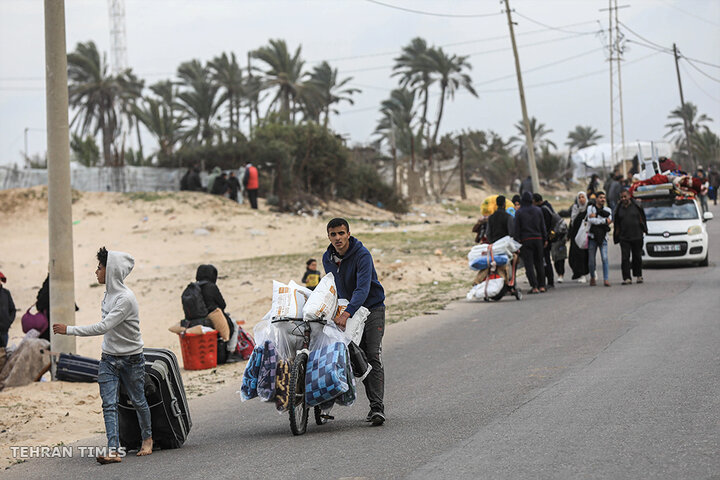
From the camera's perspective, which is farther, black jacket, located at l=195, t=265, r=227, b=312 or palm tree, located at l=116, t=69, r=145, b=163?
palm tree, located at l=116, t=69, r=145, b=163

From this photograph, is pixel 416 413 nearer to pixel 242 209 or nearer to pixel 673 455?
pixel 673 455

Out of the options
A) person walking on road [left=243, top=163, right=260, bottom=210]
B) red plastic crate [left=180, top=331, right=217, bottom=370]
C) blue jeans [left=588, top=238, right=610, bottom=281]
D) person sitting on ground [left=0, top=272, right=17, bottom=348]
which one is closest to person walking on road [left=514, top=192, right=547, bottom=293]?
blue jeans [left=588, top=238, right=610, bottom=281]

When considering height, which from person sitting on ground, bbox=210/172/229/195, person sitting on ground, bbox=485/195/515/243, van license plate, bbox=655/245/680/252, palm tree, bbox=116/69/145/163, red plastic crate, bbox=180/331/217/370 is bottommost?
red plastic crate, bbox=180/331/217/370

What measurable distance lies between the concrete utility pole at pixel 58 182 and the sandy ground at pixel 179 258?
104 cm

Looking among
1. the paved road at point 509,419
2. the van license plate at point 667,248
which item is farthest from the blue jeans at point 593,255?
the paved road at point 509,419

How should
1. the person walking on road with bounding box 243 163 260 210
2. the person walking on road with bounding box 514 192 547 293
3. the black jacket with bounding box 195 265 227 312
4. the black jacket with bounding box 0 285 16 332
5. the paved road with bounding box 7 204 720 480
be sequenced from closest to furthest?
1. the paved road with bounding box 7 204 720 480
2. the black jacket with bounding box 0 285 16 332
3. the black jacket with bounding box 195 265 227 312
4. the person walking on road with bounding box 514 192 547 293
5. the person walking on road with bounding box 243 163 260 210

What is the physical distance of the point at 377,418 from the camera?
24.5ft

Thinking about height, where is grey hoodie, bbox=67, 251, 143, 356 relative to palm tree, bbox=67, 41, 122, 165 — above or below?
below

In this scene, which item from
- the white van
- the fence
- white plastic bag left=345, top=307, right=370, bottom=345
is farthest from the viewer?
the fence

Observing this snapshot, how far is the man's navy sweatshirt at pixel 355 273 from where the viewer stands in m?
7.47

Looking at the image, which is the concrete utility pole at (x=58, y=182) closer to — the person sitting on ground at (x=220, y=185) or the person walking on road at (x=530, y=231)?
the person walking on road at (x=530, y=231)

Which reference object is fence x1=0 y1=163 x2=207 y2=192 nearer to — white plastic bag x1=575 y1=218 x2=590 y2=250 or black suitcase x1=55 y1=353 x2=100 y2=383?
white plastic bag x1=575 y1=218 x2=590 y2=250

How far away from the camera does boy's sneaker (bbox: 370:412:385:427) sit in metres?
7.47

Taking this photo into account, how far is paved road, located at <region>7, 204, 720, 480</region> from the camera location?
19.1ft
